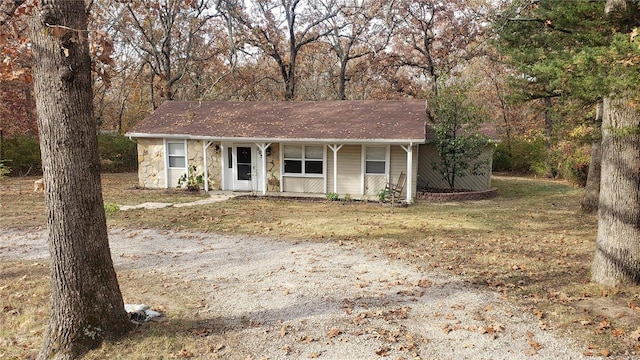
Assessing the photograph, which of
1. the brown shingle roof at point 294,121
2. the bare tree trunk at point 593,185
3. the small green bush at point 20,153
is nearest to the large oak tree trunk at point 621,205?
the bare tree trunk at point 593,185

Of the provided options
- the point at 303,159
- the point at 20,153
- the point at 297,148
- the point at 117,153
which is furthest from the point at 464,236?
the point at 20,153

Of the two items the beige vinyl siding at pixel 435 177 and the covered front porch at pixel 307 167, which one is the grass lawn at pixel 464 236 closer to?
the beige vinyl siding at pixel 435 177

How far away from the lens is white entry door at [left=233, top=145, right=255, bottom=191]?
1797 centimetres

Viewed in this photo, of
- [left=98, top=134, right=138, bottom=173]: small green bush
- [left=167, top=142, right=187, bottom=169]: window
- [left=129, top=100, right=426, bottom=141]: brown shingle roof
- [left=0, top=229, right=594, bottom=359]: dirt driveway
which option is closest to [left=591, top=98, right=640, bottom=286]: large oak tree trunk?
[left=0, top=229, right=594, bottom=359]: dirt driveway

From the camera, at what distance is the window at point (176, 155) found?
18453 millimetres

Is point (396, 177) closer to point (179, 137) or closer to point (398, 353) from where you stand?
point (179, 137)

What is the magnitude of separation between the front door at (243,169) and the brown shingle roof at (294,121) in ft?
3.20

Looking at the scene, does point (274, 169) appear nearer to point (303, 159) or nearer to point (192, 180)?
point (303, 159)

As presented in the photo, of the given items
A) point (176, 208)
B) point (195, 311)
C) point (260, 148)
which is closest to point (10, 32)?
point (195, 311)

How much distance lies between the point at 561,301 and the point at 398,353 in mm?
2792

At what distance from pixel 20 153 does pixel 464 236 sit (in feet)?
76.7

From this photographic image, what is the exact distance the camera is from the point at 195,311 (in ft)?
19.4

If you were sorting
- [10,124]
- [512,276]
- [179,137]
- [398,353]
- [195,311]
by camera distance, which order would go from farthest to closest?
1. [10,124]
2. [179,137]
3. [512,276]
4. [195,311]
5. [398,353]

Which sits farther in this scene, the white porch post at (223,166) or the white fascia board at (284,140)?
the white porch post at (223,166)
